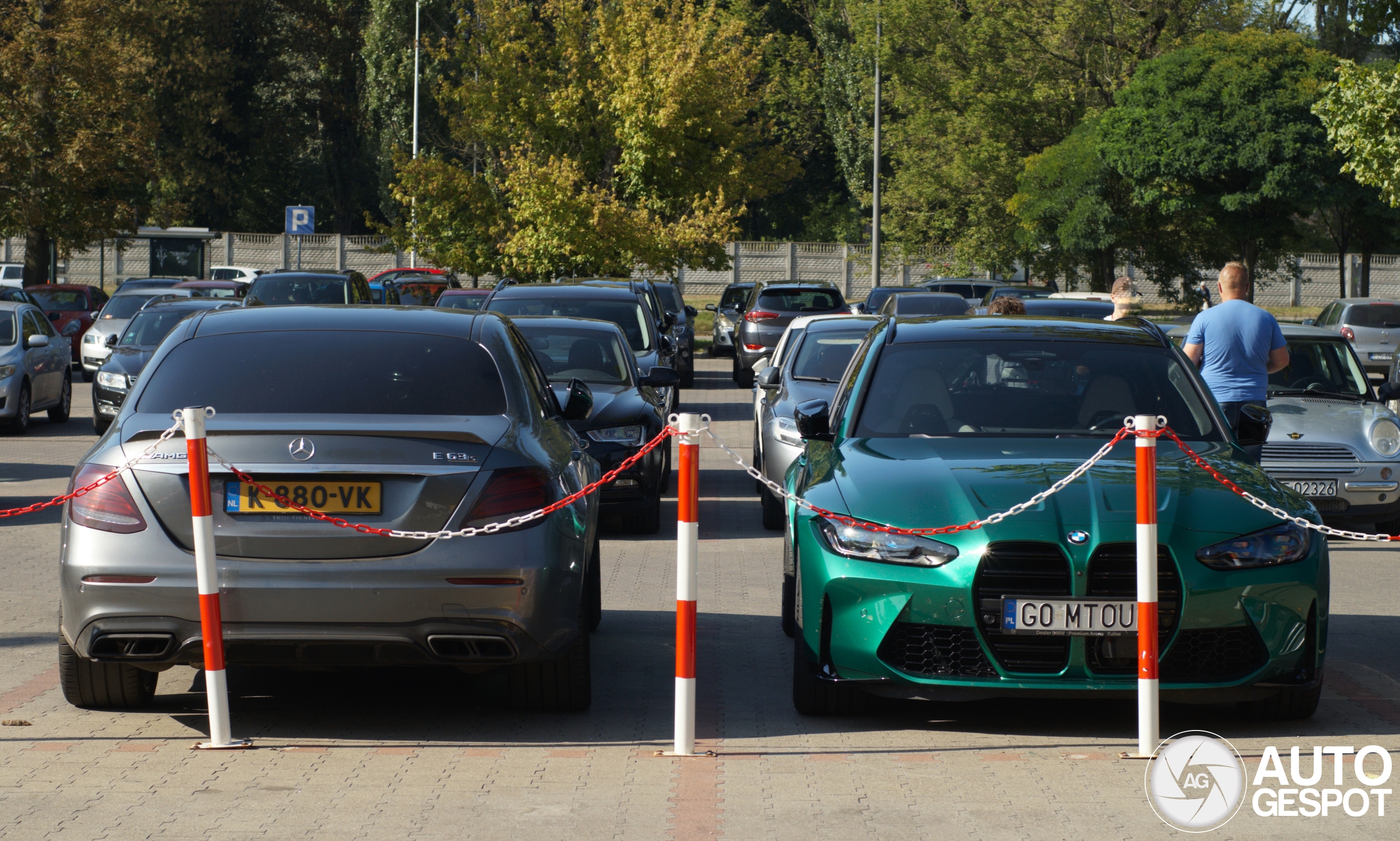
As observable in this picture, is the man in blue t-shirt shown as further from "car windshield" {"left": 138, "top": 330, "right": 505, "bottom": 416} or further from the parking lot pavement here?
"car windshield" {"left": 138, "top": 330, "right": 505, "bottom": 416}

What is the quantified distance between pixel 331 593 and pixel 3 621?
3424 mm

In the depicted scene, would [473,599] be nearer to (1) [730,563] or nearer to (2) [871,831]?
(2) [871,831]

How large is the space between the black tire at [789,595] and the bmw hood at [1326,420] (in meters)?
4.92

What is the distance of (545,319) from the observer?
43.4ft

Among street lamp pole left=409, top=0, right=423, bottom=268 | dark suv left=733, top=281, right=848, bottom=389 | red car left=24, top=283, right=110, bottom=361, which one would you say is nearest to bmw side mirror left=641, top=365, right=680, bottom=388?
dark suv left=733, top=281, right=848, bottom=389

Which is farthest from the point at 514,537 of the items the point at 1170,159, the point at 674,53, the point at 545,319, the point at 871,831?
the point at 1170,159

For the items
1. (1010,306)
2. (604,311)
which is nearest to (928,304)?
(604,311)

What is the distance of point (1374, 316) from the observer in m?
32.4

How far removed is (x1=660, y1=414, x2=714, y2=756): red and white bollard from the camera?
208 inches

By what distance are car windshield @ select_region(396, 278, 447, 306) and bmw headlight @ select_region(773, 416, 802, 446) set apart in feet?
68.0

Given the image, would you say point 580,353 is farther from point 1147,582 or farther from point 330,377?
point 1147,582

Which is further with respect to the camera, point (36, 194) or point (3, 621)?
point (36, 194)

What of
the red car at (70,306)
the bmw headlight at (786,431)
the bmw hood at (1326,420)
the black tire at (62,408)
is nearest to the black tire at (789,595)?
→ the bmw headlight at (786,431)

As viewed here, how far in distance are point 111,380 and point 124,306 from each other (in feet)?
34.1
